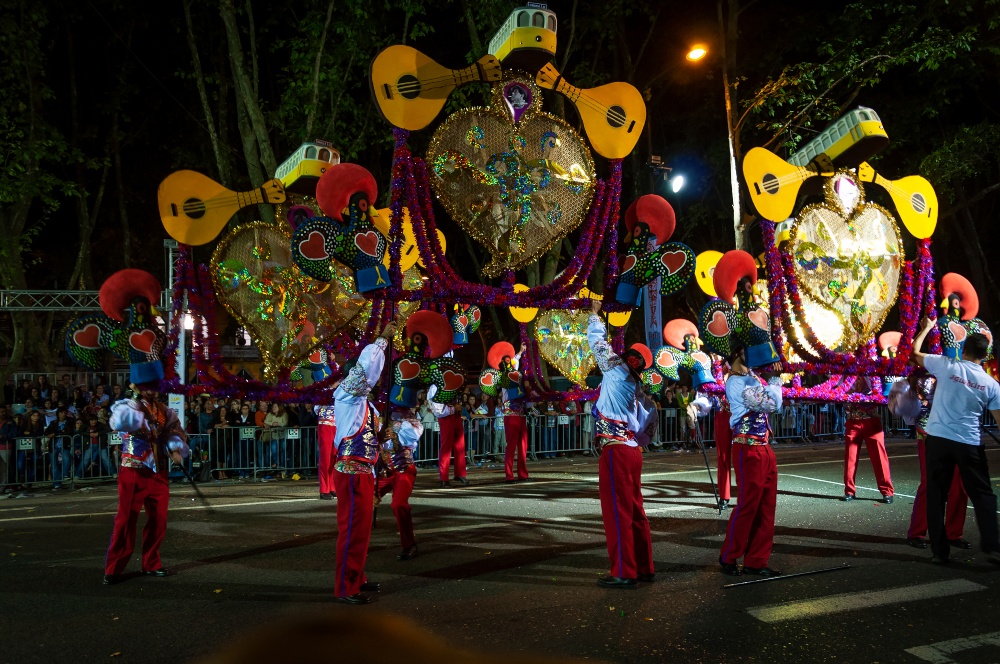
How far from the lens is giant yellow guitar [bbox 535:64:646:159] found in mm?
6980

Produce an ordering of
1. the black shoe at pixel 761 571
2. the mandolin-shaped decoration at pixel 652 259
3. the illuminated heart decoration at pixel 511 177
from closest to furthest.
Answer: the black shoe at pixel 761 571
the illuminated heart decoration at pixel 511 177
the mandolin-shaped decoration at pixel 652 259

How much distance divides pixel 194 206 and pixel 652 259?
158 inches

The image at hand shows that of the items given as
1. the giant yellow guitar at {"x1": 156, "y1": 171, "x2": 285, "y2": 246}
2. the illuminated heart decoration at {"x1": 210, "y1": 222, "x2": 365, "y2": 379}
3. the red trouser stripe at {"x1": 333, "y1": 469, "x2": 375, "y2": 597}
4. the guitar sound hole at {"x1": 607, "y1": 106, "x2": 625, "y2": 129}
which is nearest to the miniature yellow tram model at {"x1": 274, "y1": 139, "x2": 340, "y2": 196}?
the illuminated heart decoration at {"x1": 210, "y1": 222, "x2": 365, "y2": 379}

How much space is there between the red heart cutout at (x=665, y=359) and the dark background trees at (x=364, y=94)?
10.5 ft

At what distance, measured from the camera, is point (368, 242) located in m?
6.09

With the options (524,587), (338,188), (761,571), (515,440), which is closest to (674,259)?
(761,571)

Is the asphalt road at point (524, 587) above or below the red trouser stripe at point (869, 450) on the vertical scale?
below

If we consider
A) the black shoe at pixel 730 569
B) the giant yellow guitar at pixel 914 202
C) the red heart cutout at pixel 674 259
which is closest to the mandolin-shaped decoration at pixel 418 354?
the red heart cutout at pixel 674 259

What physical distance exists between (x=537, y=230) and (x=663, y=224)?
1.19 metres

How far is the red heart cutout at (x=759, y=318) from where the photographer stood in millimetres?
6207

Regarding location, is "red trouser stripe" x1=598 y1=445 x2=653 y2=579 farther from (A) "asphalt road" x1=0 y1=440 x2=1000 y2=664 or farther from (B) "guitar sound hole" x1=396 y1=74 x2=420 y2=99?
(B) "guitar sound hole" x1=396 y1=74 x2=420 y2=99

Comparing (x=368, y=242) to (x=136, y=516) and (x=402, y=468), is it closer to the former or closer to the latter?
(x=402, y=468)

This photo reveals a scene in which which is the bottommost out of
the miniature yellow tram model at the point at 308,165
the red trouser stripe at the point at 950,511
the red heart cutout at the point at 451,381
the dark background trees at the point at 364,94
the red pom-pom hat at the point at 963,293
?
the red trouser stripe at the point at 950,511

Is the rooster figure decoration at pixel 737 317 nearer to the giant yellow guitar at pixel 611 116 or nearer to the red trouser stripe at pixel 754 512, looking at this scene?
the red trouser stripe at pixel 754 512
